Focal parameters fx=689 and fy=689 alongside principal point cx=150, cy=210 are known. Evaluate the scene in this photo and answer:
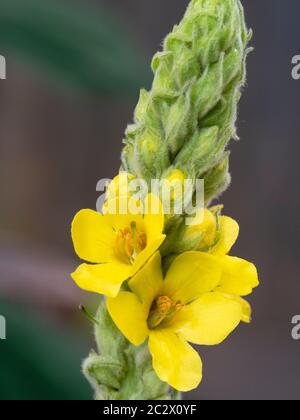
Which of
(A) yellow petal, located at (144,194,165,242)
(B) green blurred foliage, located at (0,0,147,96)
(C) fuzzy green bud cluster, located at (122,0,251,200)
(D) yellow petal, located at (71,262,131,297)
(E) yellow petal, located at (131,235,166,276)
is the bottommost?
(D) yellow petal, located at (71,262,131,297)

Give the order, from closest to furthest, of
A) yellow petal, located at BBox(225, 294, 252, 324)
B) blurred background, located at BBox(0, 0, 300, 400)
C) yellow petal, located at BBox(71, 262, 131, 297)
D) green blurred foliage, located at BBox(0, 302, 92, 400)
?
yellow petal, located at BBox(71, 262, 131, 297), yellow petal, located at BBox(225, 294, 252, 324), green blurred foliage, located at BBox(0, 302, 92, 400), blurred background, located at BBox(0, 0, 300, 400)

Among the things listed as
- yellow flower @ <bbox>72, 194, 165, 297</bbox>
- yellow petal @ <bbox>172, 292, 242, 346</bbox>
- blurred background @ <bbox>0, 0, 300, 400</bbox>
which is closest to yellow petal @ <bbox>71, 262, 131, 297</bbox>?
yellow flower @ <bbox>72, 194, 165, 297</bbox>

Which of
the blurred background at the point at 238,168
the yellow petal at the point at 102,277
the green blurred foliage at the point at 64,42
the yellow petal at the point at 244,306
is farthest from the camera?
the blurred background at the point at 238,168

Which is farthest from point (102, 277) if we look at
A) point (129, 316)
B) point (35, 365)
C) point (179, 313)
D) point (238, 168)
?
point (238, 168)

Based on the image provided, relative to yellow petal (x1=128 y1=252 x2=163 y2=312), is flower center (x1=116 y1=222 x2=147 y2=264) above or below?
above

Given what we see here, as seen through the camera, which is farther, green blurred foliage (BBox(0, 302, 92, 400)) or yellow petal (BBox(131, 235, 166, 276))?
green blurred foliage (BBox(0, 302, 92, 400))

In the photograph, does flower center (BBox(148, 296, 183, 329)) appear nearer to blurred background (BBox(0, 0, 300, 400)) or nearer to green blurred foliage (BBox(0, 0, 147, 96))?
green blurred foliage (BBox(0, 0, 147, 96))

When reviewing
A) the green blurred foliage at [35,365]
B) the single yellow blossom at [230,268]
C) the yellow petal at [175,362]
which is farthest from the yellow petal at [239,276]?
the green blurred foliage at [35,365]

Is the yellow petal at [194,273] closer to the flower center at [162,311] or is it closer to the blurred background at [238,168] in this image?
the flower center at [162,311]

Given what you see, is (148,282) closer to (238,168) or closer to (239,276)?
(239,276)
